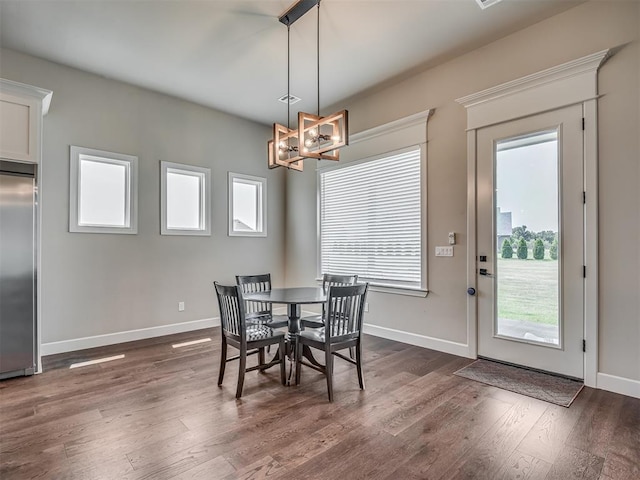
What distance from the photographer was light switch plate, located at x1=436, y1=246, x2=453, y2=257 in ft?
12.6

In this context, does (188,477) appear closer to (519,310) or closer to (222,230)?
(519,310)

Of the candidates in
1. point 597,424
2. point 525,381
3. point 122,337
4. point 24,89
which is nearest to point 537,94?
point 525,381

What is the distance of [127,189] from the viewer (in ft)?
14.4

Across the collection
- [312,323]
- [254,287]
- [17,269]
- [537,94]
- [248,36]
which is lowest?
[312,323]

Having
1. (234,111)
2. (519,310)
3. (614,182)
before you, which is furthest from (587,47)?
(234,111)

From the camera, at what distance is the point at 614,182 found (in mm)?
2801

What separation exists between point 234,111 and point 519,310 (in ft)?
15.1

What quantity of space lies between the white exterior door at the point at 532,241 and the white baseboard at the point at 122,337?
374cm

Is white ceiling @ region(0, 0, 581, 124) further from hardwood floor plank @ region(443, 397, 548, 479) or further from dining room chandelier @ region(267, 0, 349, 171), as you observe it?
hardwood floor plank @ region(443, 397, 548, 479)

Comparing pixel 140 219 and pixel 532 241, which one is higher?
pixel 140 219

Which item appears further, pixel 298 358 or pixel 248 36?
pixel 248 36

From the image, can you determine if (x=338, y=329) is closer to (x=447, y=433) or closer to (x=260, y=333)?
(x=260, y=333)

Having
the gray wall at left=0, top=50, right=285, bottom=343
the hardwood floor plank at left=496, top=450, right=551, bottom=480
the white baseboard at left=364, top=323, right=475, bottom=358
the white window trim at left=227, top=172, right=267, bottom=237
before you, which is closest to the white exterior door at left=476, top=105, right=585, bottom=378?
the white baseboard at left=364, top=323, right=475, bottom=358

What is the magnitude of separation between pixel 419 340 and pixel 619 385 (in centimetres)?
182
